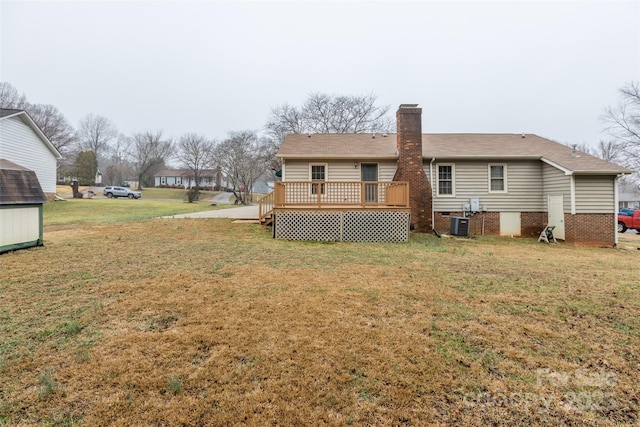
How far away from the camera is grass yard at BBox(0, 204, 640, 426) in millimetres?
2109

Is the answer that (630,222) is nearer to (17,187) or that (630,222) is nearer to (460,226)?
(460,226)

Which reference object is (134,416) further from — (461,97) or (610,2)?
(461,97)

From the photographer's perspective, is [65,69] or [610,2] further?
[65,69]

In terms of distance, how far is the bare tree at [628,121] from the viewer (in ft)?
78.9

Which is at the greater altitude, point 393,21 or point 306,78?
point 306,78

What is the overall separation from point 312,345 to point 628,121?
35627 millimetres

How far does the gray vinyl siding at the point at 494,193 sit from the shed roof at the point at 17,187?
13000mm

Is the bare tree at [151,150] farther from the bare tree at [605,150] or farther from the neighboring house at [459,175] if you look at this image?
the bare tree at [605,150]

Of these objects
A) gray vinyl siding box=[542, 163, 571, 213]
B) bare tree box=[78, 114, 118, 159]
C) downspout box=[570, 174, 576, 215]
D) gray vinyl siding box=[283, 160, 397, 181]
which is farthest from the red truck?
bare tree box=[78, 114, 118, 159]

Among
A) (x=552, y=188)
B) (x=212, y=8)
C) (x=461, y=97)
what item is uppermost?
(x=461, y=97)

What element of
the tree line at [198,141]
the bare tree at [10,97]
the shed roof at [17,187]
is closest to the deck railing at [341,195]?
the shed roof at [17,187]

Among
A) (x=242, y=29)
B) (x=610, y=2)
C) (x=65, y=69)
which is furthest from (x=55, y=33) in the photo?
(x=610, y=2)

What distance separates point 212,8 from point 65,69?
17132 mm

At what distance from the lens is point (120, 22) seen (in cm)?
1430
